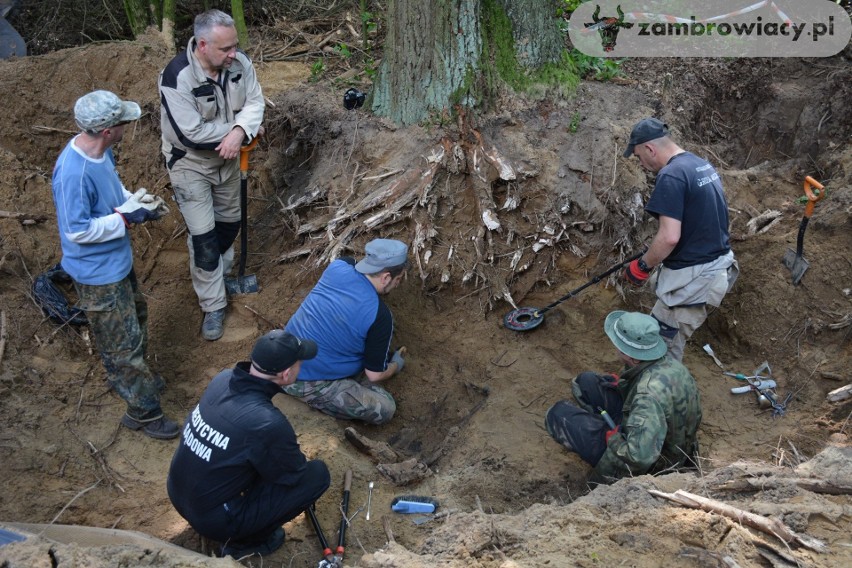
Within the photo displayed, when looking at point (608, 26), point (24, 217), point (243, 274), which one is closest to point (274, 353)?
point (243, 274)

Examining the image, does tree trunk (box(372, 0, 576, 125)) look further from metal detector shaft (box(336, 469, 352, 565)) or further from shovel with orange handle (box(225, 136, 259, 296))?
metal detector shaft (box(336, 469, 352, 565))

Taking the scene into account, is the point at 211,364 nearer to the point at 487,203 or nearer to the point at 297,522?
the point at 297,522

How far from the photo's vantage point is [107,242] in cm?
432

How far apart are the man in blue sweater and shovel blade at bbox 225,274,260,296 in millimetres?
1151

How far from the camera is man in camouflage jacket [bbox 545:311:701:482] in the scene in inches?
154

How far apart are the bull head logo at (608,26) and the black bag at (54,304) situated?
5766mm

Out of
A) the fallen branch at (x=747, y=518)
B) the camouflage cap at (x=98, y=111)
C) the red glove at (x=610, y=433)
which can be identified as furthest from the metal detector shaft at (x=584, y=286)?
the camouflage cap at (x=98, y=111)

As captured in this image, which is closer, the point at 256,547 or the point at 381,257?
the point at 256,547

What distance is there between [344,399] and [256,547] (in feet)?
4.20

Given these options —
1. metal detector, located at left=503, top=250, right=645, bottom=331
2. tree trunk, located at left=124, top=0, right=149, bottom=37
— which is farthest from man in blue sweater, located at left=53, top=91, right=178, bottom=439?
tree trunk, located at left=124, top=0, right=149, bottom=37

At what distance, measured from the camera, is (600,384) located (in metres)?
4.66

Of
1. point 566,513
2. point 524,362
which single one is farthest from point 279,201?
point 566,513

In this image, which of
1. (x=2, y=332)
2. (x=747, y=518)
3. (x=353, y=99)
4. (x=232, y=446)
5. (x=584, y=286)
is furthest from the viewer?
(x=353, y=99)

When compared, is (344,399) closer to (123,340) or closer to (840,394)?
(123,340)
